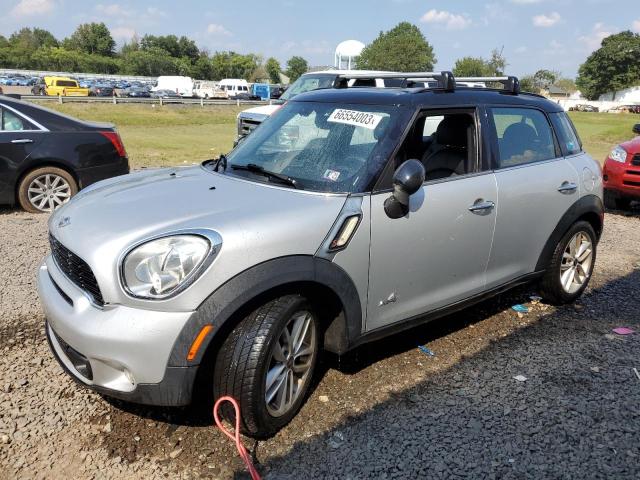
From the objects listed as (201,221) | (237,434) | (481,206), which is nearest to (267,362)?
(237,434)

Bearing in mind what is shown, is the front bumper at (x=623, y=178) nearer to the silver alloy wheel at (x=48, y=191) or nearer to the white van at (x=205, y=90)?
the silver alloy wheel at (x=48, y=191)

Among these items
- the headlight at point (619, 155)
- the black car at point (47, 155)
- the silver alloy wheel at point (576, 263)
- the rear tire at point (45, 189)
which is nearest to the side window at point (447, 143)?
the silver alloy wheel at point (576, 263)

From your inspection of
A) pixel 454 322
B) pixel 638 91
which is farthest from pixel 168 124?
pixel 638 91

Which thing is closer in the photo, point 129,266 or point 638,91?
point 129,266

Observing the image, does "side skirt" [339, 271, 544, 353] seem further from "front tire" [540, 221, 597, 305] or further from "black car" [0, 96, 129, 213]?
"black car" [0, 96, 129, 213]

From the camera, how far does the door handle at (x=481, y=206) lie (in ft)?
11.5

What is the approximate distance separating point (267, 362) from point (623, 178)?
295 inches

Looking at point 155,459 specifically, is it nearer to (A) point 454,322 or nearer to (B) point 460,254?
(B) point 460,254

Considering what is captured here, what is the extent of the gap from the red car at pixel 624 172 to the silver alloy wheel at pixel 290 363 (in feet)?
22.6

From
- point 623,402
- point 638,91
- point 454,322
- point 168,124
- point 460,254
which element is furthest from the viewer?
point 638,91

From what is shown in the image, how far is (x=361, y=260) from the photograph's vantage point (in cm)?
294

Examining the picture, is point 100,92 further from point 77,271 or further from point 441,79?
point 77,271

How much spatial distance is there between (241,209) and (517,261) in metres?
2.27

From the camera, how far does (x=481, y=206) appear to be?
3.53m
